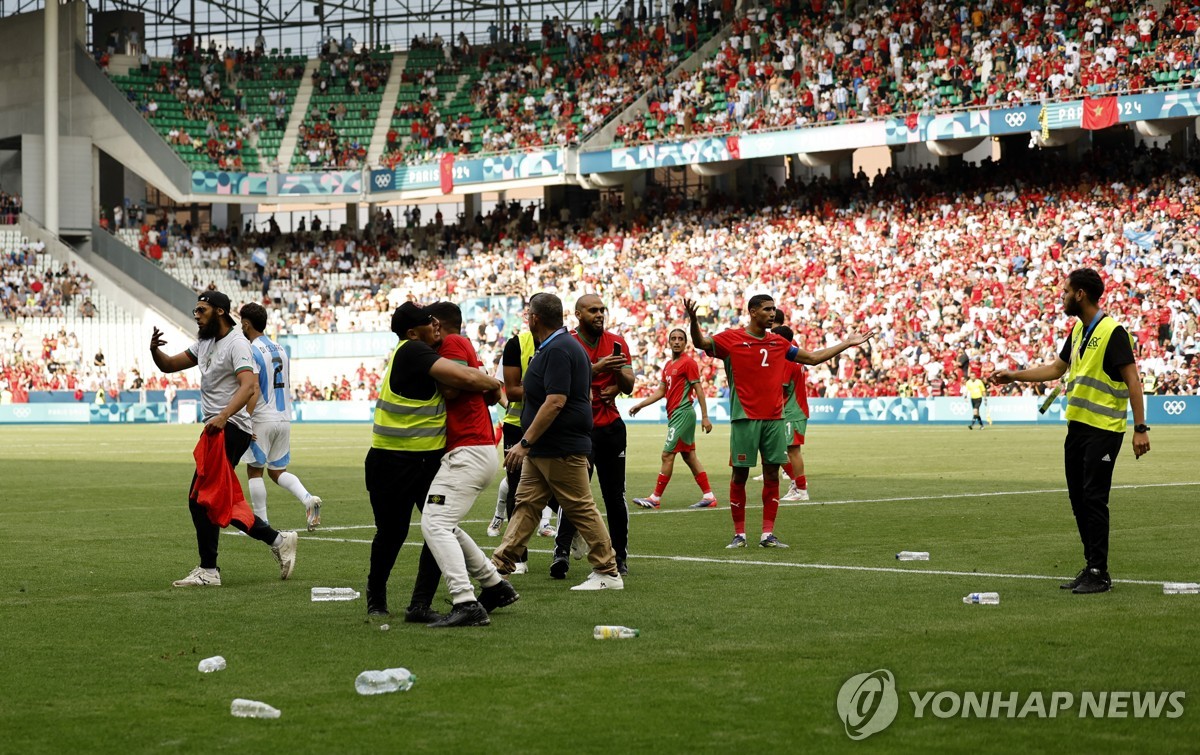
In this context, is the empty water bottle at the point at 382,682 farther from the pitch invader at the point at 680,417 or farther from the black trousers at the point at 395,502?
the pitch invader at the point at 680,417

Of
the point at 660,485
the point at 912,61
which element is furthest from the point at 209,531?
the point at 912,61

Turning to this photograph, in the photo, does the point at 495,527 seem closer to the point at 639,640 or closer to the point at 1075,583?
the point at 1075,583

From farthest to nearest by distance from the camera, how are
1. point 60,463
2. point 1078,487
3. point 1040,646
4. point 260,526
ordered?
point 60,463 < point 260,526 < point 1078,487 < point 1040,646

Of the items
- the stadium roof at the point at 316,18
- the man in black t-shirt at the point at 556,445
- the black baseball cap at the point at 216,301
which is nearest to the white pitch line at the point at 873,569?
the man in black t-shirt at the point at 556,445

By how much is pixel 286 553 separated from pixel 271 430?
4.11 m

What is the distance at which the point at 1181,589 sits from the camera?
412 inches

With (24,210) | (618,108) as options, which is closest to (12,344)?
(24,210)

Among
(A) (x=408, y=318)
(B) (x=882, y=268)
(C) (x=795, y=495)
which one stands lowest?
(C) (x=795, y=495)

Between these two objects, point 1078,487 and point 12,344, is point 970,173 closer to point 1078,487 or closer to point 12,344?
point 12,344

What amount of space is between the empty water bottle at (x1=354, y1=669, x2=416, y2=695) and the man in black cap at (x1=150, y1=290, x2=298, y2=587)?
4488 millimetres

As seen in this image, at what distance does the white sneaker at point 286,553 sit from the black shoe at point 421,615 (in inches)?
99.5

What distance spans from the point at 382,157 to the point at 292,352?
11076 millimetres

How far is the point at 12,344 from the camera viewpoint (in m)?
58.9

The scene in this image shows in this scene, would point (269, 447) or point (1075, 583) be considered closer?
point (1075, 583)
